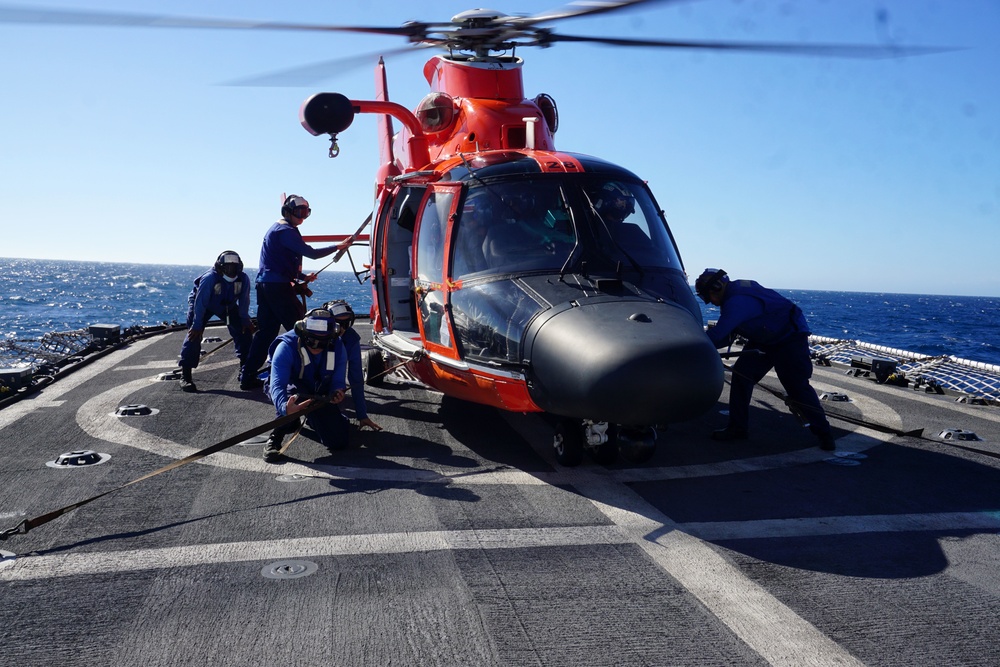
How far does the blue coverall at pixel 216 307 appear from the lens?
9844 millimetres

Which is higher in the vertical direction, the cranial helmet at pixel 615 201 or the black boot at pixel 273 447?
the cranial helmet at pixel 615 201

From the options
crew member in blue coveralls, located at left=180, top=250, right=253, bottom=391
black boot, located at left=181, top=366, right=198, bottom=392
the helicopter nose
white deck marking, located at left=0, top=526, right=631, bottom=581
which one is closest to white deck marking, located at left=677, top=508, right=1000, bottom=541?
white deck marking, located at left=0, top=526, right=631, bottom=581

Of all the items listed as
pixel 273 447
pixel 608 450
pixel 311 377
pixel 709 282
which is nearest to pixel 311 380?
pixel 311 377

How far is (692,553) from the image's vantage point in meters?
4.73

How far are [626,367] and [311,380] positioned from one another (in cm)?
345

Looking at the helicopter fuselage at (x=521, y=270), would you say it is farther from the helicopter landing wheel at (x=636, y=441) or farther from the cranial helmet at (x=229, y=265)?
the cranial helmet at (x=229, y=265)

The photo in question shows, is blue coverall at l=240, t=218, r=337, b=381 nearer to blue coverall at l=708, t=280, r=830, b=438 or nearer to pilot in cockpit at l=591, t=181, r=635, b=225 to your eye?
pilot in cockpit at l=591, t=181, r=635, b=225

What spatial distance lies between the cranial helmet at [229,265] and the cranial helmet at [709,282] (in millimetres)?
6116

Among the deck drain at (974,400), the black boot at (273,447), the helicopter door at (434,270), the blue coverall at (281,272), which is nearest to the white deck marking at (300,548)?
the black boot at (273,447)

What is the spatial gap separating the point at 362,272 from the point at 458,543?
260 inches

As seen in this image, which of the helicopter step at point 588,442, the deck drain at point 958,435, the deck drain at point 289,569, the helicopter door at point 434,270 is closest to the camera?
the deck drain at point 289,569

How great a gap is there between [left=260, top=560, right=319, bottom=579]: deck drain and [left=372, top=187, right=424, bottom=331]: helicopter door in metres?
4.83

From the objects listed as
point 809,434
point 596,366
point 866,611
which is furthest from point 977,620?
point 809,434

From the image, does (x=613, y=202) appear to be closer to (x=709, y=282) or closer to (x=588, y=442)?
(x=709, y=282)
